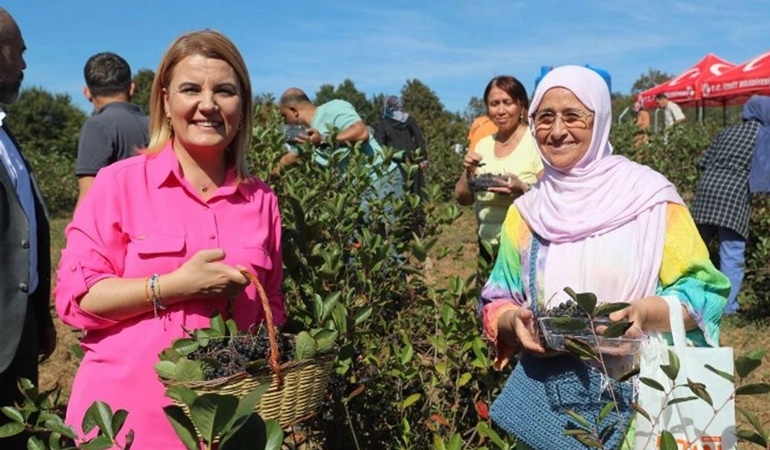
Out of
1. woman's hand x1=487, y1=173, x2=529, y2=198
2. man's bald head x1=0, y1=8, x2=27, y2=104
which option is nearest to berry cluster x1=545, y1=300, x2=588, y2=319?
man's bald head x1=0, y1=8, x2=27, y2=104

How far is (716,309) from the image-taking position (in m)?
1.79

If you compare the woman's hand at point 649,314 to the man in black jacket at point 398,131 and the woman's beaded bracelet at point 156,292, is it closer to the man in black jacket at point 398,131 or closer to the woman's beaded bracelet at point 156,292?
the woman's beaded bracelet at point 156,292

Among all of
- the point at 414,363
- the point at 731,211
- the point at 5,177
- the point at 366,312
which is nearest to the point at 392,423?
the point at 414,363

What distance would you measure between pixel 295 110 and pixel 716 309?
14.9 ft

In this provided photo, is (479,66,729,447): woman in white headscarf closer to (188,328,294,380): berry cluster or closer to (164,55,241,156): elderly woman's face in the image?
(188,328,294,380): berry cluster

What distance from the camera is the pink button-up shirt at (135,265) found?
1722 mm

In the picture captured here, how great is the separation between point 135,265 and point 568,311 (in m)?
0.96

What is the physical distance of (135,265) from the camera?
1.74 metres

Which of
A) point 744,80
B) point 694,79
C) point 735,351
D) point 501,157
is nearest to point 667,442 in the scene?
point 501,157

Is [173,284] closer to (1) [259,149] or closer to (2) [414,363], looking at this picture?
(2) [414,363]

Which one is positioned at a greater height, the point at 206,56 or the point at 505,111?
the point at 206,56

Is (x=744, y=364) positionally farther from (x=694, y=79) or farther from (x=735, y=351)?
(x=694, y=79)

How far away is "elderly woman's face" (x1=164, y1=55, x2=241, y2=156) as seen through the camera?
181 centimetres

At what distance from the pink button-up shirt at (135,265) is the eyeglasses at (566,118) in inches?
30.9
